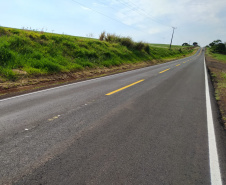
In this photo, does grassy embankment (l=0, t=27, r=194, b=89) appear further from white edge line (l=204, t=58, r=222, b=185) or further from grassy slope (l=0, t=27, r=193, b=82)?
white edge line (l=204, t=58, r=222, b=185)

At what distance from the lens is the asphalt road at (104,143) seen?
258 cm

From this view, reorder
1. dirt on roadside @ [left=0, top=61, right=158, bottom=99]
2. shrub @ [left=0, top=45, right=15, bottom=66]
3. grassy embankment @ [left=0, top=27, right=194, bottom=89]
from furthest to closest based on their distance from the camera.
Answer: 1. grassy embankment @ [left=0, top=27, right=194, bottom=89]
2. shrub @ [left=0, top=45, right=15, bottom=66]
3. dirt on roadside @ [left=0, top=61, right=158, bottom=99]

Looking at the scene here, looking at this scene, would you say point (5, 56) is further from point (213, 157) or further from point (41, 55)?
point (213, 157)

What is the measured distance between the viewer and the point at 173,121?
187 inches

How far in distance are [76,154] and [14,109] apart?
3155 millimetres

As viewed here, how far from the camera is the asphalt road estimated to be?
8.47 feet

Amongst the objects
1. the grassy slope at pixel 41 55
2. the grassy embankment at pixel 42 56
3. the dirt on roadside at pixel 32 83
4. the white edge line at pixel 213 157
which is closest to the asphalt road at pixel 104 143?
the white edge line at pixel 213 157

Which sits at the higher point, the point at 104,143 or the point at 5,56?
the point at 5,56

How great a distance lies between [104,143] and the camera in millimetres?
3441

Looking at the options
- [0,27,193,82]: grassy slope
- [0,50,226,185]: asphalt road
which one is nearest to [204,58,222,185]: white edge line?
[0,50,226,185]: asphalt road

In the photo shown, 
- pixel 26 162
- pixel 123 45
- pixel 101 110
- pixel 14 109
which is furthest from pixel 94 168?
pixel 123 45

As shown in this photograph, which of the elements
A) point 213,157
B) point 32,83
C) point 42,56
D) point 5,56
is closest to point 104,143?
point 213,157

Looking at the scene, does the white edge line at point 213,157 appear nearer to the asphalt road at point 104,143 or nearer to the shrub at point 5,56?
the asphalt road at point 104,143

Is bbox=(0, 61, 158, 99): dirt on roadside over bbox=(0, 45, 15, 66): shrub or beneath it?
beneath
